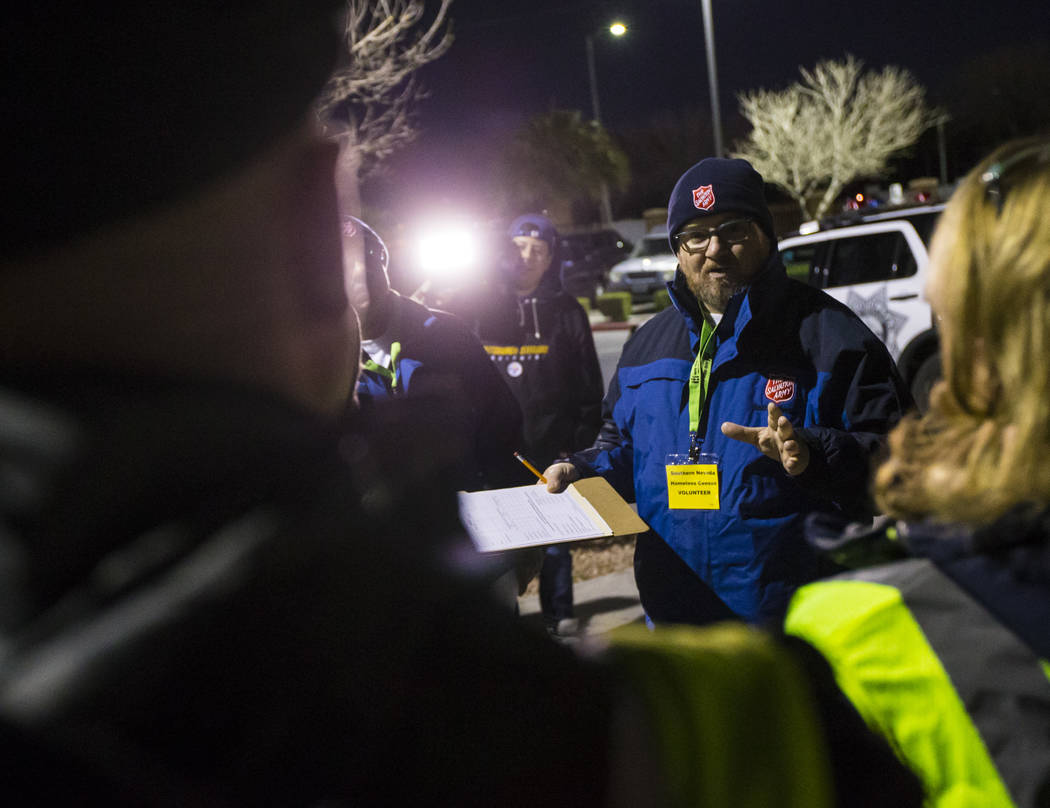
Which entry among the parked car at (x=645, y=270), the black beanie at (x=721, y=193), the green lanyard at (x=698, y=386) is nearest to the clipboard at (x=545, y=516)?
the green lanyard at (x=698, y=386)

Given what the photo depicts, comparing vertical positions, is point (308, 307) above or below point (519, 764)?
above

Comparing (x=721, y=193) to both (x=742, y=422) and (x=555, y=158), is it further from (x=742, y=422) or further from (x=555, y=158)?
Answer: (x=555, y=158)

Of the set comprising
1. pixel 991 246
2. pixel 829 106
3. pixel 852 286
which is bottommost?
pixel 852 286

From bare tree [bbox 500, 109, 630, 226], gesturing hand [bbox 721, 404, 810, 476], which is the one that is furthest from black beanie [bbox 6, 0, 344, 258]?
bare tree [bbox 500, 109, 630, 226]

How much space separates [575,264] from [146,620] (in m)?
27.5

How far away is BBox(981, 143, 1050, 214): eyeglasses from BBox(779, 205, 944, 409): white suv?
760 cm

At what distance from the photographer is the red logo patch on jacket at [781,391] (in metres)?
2.68

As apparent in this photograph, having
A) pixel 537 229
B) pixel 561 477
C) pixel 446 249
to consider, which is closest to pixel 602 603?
pixel 537 229

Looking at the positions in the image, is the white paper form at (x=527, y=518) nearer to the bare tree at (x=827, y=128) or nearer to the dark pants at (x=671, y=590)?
the dark pants at (x=671, y=590)

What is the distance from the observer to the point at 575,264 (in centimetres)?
2744

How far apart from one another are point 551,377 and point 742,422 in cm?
220

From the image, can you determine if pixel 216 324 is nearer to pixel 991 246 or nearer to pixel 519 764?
pixel 519 764

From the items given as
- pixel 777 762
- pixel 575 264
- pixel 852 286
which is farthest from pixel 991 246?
pixel 575 264

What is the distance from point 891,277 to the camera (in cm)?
859
